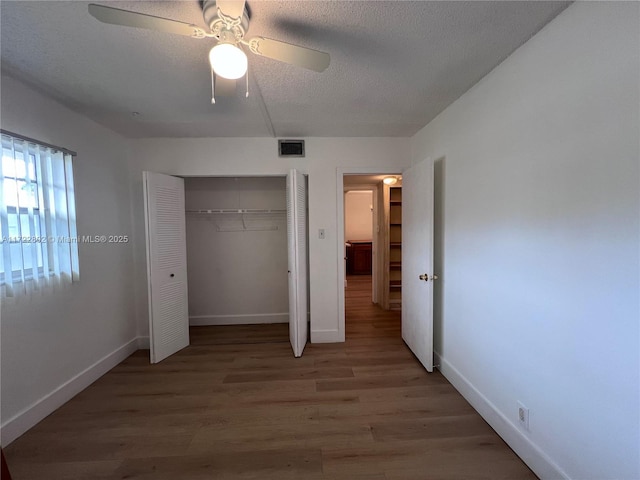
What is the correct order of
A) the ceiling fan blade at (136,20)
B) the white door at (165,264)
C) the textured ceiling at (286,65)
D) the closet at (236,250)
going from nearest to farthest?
1. the ceiling fan blade at (136,20)
2. the textured ceiling at (286,65)
3. the white door at (165,264)
4. the closet at (236,250)

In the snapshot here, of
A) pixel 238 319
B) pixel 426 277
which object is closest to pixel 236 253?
pixel 238 319

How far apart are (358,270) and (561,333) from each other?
612 cm

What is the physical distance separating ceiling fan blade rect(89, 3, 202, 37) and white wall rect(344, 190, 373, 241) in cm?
712

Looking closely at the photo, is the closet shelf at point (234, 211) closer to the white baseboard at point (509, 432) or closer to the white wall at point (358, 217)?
the white baseboard at point (509, 432)

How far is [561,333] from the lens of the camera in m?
1.35

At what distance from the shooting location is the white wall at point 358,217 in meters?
8.16

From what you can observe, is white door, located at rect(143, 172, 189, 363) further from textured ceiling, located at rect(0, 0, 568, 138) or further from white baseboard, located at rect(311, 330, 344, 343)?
white baseboard, located at rect(311, 330, 344, 343)

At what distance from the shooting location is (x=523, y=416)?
5.19ft

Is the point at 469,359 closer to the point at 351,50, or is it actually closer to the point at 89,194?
the point at 351,50

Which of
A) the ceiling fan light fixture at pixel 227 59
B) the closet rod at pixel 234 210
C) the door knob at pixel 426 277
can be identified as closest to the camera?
the ceiling fan light fixture at pixel 227 59

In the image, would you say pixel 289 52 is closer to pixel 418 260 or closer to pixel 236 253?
pixel 418 260

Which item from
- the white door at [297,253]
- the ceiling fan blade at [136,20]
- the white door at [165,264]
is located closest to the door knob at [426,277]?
the white door at [297,253]

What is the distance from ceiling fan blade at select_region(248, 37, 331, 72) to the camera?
1234mm

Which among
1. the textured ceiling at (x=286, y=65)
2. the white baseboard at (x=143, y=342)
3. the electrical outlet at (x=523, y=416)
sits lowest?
the white baseboard at (x=143, y=342)
